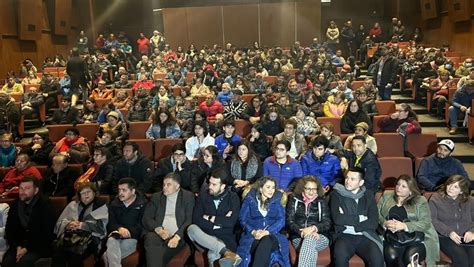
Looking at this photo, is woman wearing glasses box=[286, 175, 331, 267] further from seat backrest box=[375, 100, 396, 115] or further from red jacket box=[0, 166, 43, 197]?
seat backrest box=[375, 100, 396, 115]

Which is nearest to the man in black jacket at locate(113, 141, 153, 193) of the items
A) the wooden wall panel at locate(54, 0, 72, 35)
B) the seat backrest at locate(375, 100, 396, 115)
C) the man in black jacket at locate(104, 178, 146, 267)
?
the man in black jacket at locate(104, 178, 146, 267)

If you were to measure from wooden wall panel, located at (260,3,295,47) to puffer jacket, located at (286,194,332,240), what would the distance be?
10.4 metres

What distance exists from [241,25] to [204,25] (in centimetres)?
110

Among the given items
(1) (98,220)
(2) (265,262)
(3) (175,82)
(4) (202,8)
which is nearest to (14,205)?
(1) (98,220)

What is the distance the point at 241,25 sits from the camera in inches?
537

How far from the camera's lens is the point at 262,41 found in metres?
13.7

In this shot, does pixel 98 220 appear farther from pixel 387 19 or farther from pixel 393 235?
pixel 387 19

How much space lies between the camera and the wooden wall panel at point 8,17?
9.97 m

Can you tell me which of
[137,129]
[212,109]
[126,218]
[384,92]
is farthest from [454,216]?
[384,92]

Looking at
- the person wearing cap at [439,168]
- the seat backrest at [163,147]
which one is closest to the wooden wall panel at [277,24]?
the seat backrest at [163,147]

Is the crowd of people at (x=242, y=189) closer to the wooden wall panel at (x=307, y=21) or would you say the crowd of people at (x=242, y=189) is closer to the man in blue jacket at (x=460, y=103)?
the man in blue jacket at (x=460, y=103)

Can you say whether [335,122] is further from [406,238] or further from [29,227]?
[29,227]

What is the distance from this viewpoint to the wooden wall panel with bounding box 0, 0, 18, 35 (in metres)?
9.97

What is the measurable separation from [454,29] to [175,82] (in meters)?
6.95
